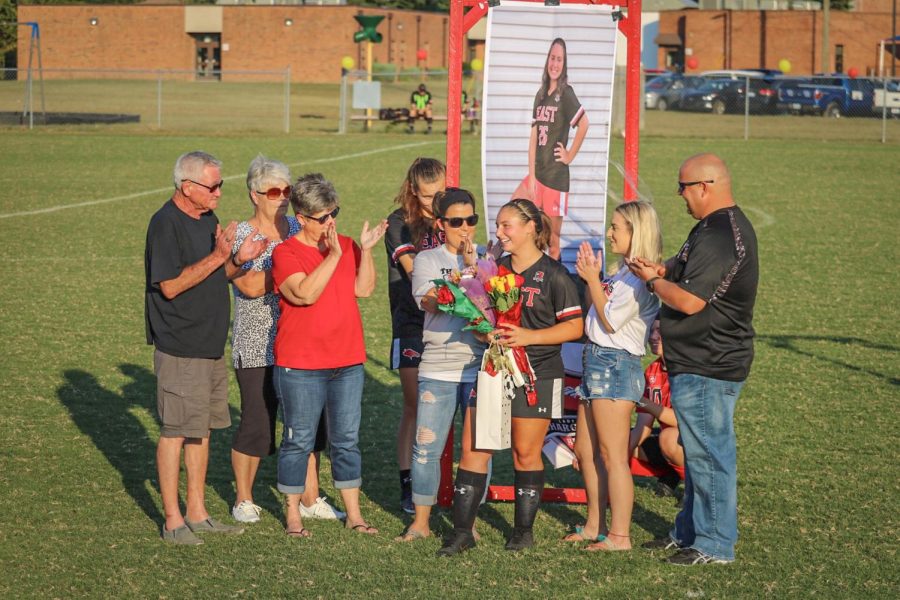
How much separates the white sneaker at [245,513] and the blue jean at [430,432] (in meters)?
1.00

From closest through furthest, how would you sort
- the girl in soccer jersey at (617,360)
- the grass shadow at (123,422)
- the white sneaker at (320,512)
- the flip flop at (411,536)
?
1. the girl in soccer jersey at (617,360)
2. the flip flop at (411,536)
3. the white sneaker at (320,512)
4. the grass shadow at (123,422)

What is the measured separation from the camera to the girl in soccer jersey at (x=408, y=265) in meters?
6.35

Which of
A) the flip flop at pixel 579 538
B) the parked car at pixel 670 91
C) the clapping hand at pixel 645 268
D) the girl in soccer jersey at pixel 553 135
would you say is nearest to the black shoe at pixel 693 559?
the flip flop at pixel 579 538

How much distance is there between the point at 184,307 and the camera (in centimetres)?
595

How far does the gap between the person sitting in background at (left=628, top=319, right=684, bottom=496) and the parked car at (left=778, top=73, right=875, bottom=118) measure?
3818cm

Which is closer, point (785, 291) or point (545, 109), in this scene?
point (545, 109)

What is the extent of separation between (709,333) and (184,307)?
268 cm

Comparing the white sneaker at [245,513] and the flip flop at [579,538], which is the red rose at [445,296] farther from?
the white sneaker at [245,513]

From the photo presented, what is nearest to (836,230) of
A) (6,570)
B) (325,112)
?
(6,570)

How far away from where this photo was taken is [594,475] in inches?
242

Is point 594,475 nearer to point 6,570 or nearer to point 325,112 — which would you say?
point 6,570

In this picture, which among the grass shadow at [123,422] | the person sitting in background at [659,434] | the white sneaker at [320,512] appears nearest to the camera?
the white sneaker at [320,512]

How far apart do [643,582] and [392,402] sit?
383cm

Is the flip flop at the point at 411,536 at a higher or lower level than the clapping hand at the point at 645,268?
lower
